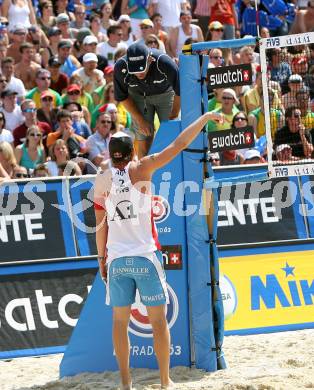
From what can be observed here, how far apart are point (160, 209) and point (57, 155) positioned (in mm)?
4235

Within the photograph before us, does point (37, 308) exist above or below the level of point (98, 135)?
below

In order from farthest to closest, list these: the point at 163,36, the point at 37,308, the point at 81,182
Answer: the point at 163,36
the point at 81,182
the point at 37,308

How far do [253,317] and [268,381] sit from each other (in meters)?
2.22

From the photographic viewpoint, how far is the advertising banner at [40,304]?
28.5 feet

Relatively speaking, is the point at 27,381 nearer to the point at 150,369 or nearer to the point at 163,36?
the point at 150,369

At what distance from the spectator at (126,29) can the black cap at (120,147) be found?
8.49 m

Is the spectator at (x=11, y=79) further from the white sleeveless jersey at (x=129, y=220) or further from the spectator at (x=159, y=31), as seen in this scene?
the white sleeveless jersey at (x=129, y=220)

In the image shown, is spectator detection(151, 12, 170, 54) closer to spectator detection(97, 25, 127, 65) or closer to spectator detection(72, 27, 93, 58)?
spectator detection(97, 25, 127, 65)

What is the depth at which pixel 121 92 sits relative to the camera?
7.74 metres

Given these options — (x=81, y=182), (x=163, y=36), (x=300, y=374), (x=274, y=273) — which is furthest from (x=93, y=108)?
(x=300, y=374)

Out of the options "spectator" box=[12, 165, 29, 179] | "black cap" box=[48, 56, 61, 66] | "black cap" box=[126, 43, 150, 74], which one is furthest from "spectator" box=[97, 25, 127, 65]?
"black cap" box=[126, 43, 150, 74]

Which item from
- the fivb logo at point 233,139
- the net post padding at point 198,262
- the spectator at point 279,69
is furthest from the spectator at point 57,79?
the fivb logo at point 233,139

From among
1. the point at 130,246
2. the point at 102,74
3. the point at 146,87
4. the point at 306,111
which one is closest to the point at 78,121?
the point at 102,74

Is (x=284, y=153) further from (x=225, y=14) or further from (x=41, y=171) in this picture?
(x=225, y=14)
